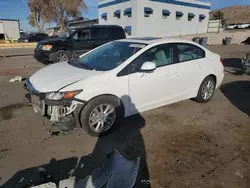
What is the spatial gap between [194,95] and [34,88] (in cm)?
341

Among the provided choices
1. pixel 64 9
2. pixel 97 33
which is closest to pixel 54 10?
pixel 64 9

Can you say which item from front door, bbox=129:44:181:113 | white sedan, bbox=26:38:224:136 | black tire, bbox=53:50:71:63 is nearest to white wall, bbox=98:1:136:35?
black tire, bbox=53:50:71:63

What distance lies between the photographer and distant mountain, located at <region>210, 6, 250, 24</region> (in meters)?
59.9

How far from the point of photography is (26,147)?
3400mm

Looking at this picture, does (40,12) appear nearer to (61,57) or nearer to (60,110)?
(61,57)

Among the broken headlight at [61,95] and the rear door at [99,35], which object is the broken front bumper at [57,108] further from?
the rear door at [99,35]

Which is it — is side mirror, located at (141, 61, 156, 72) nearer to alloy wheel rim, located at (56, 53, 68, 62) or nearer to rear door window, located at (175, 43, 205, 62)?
rear door window, located at (175, 43, 205, 62)

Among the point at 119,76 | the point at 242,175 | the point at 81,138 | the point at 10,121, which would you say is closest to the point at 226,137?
the point at 242,175

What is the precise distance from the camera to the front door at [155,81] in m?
3.86

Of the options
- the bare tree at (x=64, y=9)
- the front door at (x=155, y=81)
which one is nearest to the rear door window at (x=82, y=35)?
the front door at (x=155, y=81)

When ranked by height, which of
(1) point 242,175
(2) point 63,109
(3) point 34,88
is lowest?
(1) point 242,175

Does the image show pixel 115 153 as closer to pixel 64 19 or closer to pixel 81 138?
pixel 81 138

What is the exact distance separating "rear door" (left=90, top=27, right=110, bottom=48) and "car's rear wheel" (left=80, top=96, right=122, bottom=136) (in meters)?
7.88

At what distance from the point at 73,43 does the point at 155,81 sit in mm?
7518
